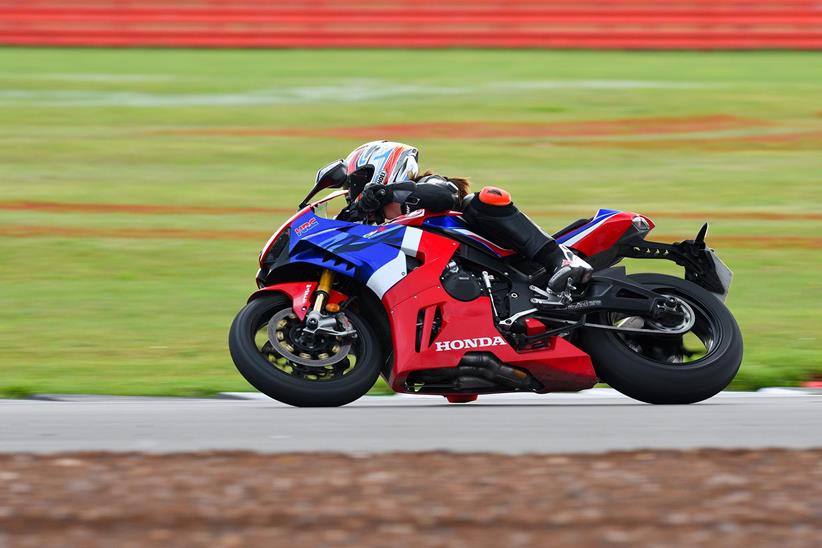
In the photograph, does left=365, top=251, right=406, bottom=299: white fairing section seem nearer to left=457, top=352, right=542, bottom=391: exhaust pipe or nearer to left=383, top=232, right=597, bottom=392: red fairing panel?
left=383, top=232, right=597, bottom=392: red fairing panel

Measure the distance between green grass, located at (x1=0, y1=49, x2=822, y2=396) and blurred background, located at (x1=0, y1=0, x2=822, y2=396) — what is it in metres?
0.05

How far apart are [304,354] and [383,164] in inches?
47.0

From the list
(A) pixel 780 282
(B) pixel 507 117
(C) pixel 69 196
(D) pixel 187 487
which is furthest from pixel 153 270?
(B) pixel 507 117

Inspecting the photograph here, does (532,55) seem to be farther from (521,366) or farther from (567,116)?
(521,366)

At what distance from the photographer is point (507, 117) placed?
23.0 meters

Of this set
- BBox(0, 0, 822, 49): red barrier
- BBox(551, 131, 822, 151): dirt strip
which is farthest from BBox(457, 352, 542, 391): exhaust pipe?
BBox(0, 0, 822, 49): red barrier

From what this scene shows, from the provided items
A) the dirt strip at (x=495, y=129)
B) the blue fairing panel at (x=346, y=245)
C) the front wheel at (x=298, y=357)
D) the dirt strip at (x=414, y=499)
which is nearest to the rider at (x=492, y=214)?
the blue fairing panel at (x=346, y=245)

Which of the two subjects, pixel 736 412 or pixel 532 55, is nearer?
pixel 736 412

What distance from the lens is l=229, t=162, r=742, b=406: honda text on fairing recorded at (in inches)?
286

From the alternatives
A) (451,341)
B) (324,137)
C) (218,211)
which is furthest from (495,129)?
(451,341)

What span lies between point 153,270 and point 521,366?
6.67 meters

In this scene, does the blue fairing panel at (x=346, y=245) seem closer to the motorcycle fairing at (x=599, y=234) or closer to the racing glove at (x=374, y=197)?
the racing glove at (x=374, y=197)

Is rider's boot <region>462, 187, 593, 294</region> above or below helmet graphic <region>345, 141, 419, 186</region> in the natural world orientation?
below

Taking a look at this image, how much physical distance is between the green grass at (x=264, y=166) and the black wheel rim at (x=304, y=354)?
1595mm
